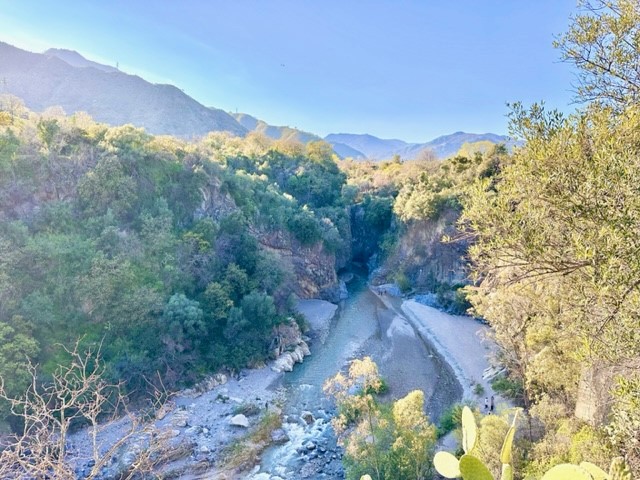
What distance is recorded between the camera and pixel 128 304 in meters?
14.7

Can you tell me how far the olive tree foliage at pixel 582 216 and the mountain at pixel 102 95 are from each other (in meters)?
68.1

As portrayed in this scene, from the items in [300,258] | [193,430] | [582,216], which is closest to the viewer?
[582,216]

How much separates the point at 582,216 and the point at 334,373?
46.5ft

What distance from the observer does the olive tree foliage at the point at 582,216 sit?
3.40 metres

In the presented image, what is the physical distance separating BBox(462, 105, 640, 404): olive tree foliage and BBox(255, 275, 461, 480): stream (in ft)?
29.2

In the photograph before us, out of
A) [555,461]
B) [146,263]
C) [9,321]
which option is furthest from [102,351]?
[555,461]

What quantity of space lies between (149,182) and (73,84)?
61367 mm

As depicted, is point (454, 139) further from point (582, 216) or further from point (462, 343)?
point (582, 216)

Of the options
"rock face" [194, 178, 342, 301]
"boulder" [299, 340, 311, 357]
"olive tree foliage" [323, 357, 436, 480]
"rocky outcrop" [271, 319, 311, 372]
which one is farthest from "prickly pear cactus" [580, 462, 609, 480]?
"rock face" [194, 178, 342, 301]

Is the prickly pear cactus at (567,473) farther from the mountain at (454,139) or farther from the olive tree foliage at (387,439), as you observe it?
the mountain at (454,139)

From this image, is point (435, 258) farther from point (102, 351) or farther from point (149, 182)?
point (102, 351)

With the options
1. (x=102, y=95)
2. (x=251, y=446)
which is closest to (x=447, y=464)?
(x=251, y=446)

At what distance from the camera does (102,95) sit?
6925 cm

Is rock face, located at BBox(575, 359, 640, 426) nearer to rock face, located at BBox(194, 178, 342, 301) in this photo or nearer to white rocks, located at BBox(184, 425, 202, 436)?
white rocks, located at BBox(184, 425, 202, 436)
